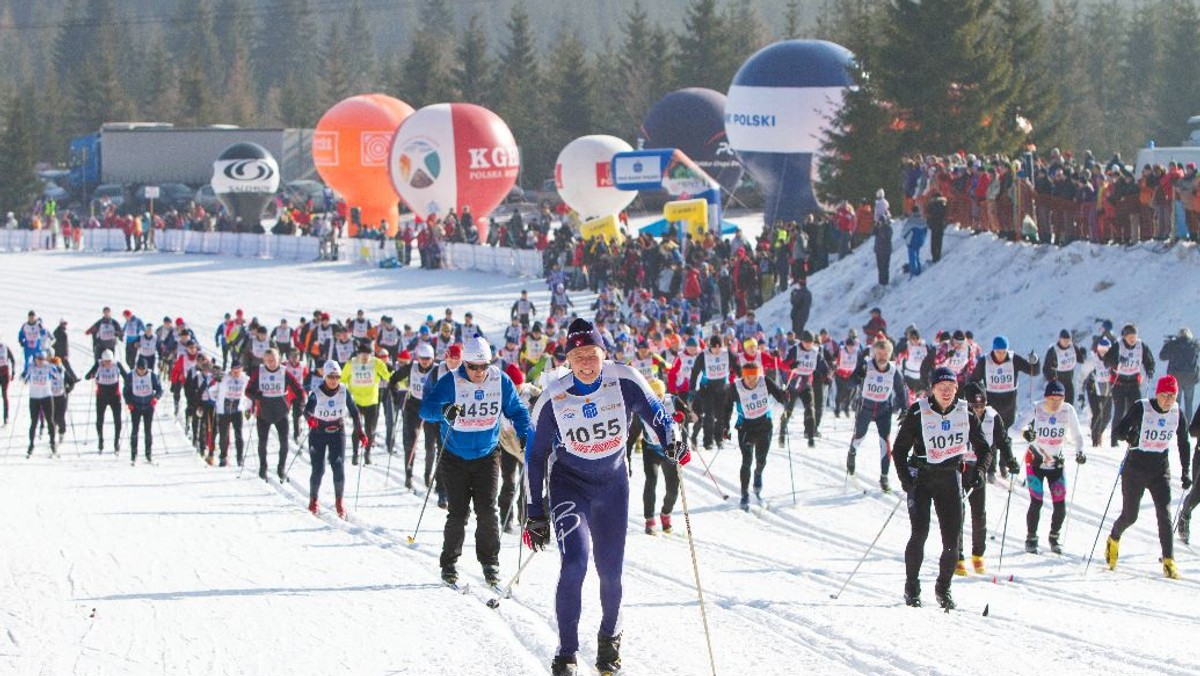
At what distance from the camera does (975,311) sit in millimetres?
28844

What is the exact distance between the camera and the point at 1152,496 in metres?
13.6

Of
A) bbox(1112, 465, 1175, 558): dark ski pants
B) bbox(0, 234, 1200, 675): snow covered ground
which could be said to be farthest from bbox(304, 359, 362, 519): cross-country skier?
bbox(1112, 465, 1175, 558): dark ski pants

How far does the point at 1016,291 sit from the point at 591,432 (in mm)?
21587

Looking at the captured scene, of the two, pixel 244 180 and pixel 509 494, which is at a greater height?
pixel 244 180

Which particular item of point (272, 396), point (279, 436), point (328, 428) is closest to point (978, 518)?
point (328, 428)

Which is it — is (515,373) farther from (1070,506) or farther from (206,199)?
(206,199)

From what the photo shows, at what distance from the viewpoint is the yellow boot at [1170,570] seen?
13305 mm

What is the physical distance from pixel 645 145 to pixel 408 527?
5137cm

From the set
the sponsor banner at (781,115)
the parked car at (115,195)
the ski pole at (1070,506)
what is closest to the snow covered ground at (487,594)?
the ski pole at (1070,506)

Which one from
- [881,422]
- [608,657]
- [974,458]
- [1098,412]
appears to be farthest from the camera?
[1098,412]

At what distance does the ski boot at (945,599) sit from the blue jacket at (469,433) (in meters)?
2.97

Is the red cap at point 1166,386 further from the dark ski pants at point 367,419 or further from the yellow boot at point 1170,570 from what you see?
the dark ski pants at point 367,419

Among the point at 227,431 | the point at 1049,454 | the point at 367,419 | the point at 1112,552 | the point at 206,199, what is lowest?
the point at 1112,552

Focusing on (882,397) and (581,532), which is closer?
(581,532)
